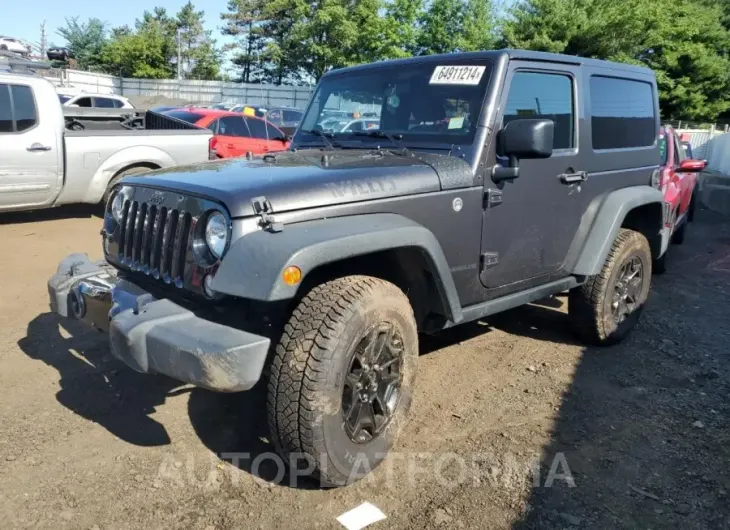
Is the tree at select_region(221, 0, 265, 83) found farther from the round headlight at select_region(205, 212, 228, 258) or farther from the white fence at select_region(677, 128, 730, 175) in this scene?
the round headlight at select_region(205, 212, 228, 258)

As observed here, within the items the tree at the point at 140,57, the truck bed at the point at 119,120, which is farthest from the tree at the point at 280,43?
the truck bed at the point at 119,120

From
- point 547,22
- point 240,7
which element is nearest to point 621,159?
point 547,22

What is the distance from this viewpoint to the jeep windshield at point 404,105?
11.7 feet

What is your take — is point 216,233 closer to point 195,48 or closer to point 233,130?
point 233,130

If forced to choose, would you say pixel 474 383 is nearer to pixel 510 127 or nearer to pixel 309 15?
pixel 510 127

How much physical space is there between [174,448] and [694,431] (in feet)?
9.45

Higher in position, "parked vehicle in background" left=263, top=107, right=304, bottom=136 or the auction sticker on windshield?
the auction sticker on windshield

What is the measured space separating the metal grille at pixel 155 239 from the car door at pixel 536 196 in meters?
1.63

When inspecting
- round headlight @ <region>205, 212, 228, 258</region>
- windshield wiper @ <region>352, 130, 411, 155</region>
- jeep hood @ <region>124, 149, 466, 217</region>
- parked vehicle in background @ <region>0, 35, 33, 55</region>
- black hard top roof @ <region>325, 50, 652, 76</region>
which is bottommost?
round headlight @ <region>205, 212, 228, 258</region>

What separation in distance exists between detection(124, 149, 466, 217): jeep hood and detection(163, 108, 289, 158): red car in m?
8.11

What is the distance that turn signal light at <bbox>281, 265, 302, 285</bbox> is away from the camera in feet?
8.04

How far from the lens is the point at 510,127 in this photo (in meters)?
3.35

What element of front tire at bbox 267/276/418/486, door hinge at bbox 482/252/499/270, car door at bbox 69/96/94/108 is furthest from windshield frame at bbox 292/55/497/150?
car door at bbox 69/96/94/108

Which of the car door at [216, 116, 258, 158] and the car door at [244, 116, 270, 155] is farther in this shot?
the car door at [244, 116, 270, 155]
